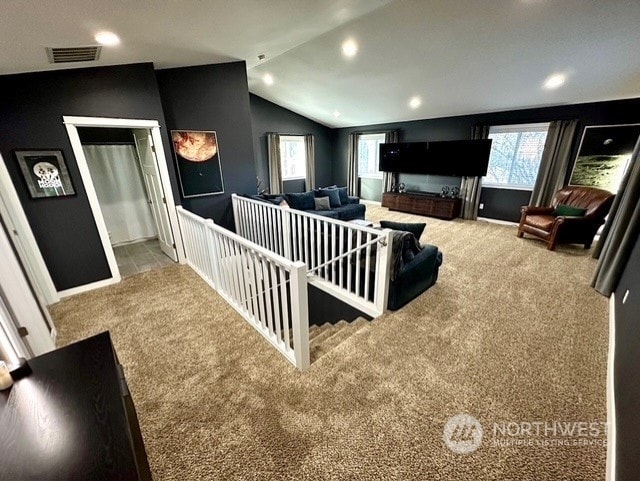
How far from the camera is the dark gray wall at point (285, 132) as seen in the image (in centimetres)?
681

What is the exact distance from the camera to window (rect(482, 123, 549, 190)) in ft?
16.4

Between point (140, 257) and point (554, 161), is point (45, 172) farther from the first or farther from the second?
point (554, 161)

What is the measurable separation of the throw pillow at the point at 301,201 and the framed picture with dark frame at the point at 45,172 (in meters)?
3.18

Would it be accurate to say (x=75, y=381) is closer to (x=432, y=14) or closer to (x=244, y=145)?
(x=244, y=145)

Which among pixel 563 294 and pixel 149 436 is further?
pixel 563 294

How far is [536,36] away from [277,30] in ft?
10.1

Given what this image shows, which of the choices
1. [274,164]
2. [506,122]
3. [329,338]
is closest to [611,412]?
[329,338]

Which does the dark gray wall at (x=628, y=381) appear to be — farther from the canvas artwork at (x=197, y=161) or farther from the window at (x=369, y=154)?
the window at (x=369, y=154)

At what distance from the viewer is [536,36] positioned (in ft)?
9.88

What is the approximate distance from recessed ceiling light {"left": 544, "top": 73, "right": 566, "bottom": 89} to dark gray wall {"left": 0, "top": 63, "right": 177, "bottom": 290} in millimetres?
5539

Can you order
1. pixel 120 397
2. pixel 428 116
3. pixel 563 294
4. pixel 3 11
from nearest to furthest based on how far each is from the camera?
pixel 120 397
pixel 3 11
pixel 563 294
pixel 428 116

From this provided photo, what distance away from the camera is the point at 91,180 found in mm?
2934

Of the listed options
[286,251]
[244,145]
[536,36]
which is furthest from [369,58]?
[286,251]

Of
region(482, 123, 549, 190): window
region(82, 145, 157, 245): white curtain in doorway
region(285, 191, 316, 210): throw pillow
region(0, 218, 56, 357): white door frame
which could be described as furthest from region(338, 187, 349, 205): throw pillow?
region(0, 218, 56, 357): white door frame
